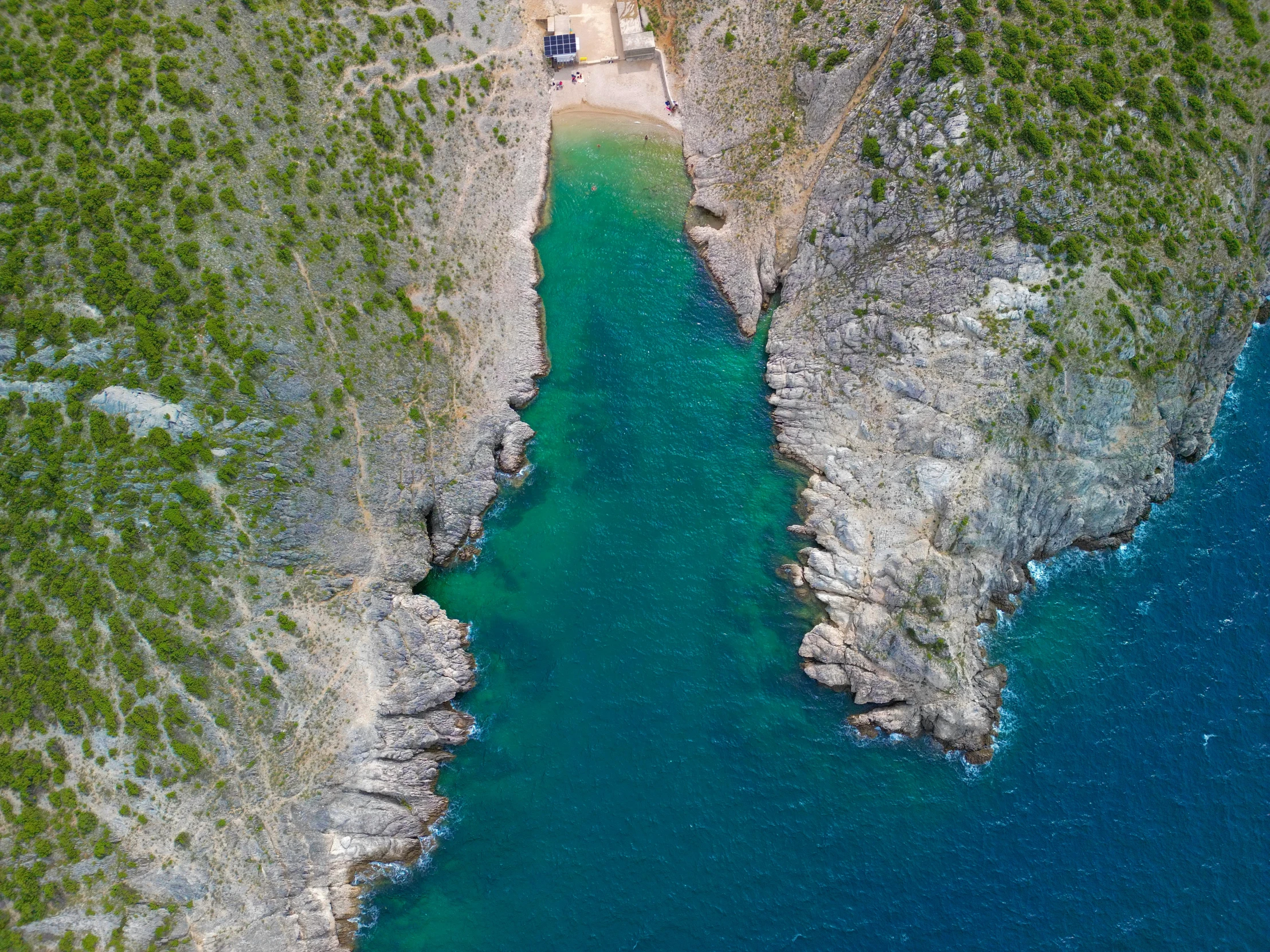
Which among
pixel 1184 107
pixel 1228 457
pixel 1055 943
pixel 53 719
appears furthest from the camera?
pixel 1228 457

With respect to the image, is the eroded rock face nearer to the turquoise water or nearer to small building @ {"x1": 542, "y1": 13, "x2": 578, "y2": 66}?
the turquoise water

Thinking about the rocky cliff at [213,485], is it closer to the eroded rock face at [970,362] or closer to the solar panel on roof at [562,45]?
the solar panel on roof at [562,45]

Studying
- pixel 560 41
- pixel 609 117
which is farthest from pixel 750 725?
pixel 560 41

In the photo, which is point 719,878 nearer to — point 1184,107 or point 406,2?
point 1184,107

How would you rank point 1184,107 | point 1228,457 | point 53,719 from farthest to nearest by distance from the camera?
point 1228,457 → point 1184,107 → point 53,719

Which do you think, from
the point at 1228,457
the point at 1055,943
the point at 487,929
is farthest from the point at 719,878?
the point at 1228,457

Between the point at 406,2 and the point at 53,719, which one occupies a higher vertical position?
the point at 406,2
